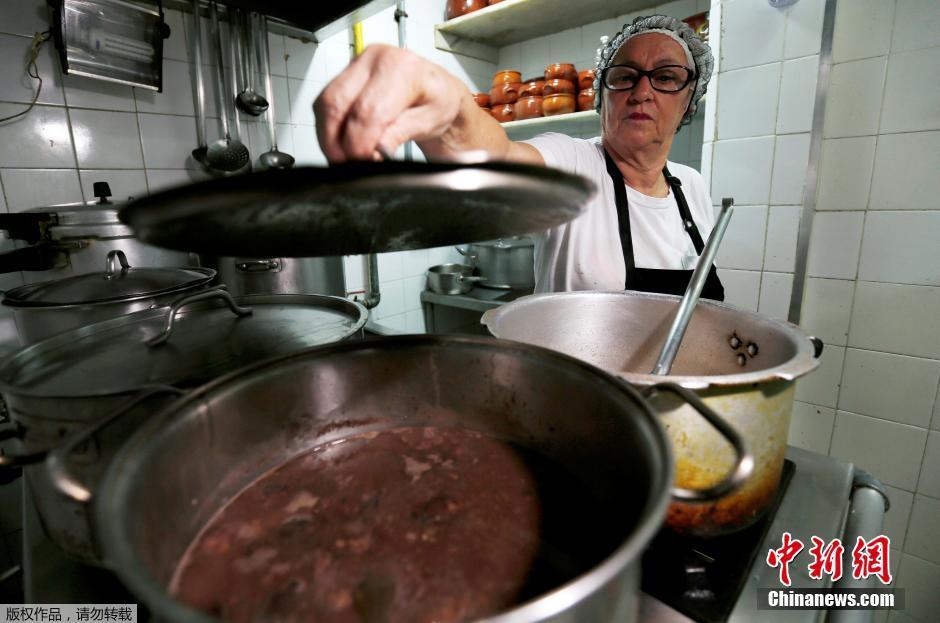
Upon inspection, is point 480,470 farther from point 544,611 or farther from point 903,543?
point 903,543

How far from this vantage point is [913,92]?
1.21 m

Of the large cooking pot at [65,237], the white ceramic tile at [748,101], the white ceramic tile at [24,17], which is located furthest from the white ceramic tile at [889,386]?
the white ceramic tile at [24,17]

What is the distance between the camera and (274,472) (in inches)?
21.6

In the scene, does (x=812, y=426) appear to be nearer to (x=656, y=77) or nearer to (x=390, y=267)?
(x=656, y=77)

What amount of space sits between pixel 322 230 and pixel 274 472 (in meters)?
0.32

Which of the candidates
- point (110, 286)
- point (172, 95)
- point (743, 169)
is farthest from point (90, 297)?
point (743, 169)

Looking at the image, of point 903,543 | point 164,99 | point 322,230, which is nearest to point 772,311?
point 903,543

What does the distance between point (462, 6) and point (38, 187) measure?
1.88m

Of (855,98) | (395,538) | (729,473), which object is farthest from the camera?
(855,98)

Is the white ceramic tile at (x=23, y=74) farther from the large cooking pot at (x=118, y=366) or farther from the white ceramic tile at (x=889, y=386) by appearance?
the white ceramic tile at (x=889, y=386)

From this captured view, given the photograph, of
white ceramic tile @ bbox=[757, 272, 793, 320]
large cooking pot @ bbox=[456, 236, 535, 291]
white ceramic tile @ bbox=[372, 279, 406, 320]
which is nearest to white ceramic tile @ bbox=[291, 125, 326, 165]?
white ceramic tile @ bbox=[372, 279, 406, 320]

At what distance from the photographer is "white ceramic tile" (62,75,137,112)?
1.31m

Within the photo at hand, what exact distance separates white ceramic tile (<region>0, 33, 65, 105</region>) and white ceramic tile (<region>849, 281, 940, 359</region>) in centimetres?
254

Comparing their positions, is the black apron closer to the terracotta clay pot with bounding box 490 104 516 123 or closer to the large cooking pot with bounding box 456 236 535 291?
the large cooking pot with bounding box 456 236 535 291
